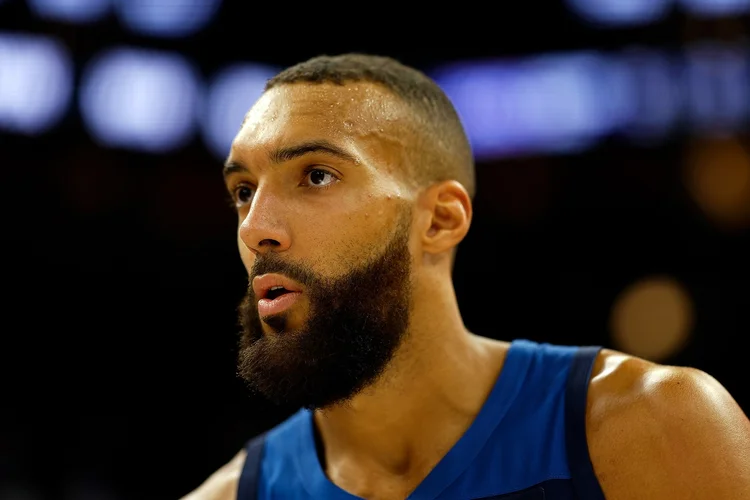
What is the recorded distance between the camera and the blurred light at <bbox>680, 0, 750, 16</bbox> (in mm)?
8438

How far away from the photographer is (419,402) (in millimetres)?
2381

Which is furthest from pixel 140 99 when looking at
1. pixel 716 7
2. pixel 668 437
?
pixel 668 437

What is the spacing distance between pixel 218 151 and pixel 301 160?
26.7ft

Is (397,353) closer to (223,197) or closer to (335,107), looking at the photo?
(335,107)

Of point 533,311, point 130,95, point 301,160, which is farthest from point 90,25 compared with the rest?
point 301,160

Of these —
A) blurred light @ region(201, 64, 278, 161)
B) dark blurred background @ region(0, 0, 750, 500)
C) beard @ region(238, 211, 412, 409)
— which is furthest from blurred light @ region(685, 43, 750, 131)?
beard @ region(238, 211, 412, 409)

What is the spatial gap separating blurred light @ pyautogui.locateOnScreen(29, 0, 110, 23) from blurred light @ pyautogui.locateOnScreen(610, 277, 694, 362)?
671 cm

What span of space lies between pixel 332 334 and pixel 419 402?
358 millimetres

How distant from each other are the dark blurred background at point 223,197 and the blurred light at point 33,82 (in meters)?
0.03

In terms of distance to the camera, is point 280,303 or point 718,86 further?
point 718,86

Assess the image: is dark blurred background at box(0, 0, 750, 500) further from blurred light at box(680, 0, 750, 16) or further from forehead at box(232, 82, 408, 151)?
forehead at box(232, 82, 408, 151)

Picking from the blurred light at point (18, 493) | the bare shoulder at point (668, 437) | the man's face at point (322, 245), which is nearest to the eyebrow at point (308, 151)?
the man's face at point (322, 245)

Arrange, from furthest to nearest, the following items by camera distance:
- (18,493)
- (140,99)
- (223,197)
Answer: (223,197) → (140,99) → (18,493)

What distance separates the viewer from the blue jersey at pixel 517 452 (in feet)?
7.02
